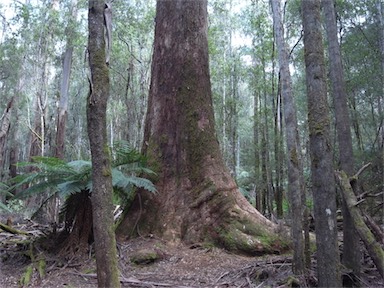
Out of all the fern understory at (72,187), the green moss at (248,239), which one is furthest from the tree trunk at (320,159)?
the fern understory at (72,187)

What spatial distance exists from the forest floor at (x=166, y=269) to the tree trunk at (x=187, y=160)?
1.11ft

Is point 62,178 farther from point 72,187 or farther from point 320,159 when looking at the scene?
point 320,159

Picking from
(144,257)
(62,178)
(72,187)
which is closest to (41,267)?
(72,187)

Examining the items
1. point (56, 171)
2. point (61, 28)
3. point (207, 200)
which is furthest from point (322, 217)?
point (61, 28)

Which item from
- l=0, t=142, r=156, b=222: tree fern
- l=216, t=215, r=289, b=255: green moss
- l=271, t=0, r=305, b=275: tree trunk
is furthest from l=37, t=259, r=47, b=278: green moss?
l=271, t=0, r=305, b=275: tree trunk

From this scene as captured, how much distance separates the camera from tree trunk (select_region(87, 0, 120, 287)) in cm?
311

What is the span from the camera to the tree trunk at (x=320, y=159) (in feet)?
11.9

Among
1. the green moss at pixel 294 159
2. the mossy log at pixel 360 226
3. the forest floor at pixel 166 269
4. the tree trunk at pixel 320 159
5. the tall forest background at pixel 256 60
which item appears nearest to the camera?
the mossy log at pixel 360 226

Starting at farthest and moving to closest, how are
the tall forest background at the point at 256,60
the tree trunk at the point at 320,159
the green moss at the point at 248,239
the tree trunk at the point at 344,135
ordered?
1. the tall forest background at the point at 256,60
2. the green moss at the point at 248,239
3. the tree trunk at the point at 344,135
4. the tree trunk at the point at 320,159

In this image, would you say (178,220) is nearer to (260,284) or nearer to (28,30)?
(260,284)

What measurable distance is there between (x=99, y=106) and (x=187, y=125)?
3.80m

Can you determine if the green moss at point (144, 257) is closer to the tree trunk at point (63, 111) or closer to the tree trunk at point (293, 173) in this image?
the tree trunk at point (293, 173)

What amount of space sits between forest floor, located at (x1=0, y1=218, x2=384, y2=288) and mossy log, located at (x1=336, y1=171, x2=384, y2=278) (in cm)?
96

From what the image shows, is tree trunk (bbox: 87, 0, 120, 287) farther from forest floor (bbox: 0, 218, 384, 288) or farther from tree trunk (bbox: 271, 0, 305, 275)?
tree trunk (bbox: 271, 0, 305, 275)
